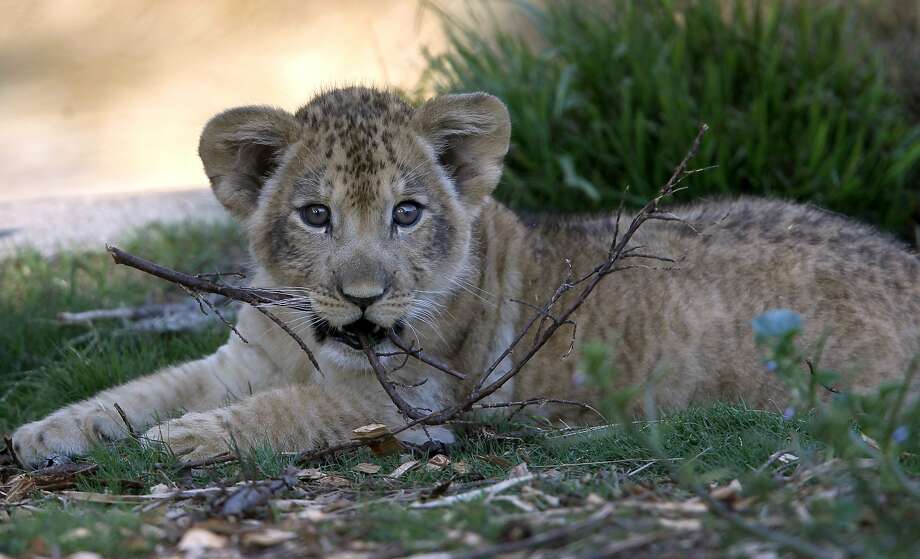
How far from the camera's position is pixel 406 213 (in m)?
4.39

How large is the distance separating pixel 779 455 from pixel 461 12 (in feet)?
33.3

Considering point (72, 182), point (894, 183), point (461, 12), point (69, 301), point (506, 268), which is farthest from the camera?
point (461, 12)

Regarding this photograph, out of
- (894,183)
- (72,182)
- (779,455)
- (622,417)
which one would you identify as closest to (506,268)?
(779,455)

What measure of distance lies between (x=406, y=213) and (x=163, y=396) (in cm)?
153

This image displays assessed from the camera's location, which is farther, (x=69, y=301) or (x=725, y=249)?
(x=69, y=301)

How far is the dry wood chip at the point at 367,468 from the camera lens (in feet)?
12.9

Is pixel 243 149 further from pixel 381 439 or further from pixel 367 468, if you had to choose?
pixel 367 468

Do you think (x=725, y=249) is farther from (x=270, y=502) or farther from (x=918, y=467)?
(x=270, y=502)

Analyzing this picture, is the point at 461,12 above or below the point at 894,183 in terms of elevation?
above

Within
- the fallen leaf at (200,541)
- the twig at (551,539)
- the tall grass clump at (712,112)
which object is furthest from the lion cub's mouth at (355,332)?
the tall grass clump at (712,112)

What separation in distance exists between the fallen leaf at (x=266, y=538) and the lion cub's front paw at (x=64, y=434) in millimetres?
1825

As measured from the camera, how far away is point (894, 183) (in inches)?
282

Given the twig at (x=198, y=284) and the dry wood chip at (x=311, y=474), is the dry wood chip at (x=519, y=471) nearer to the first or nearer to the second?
the dry wood chip at (x=311, y=474)

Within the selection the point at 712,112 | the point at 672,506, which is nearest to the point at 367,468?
the point at 672,506
